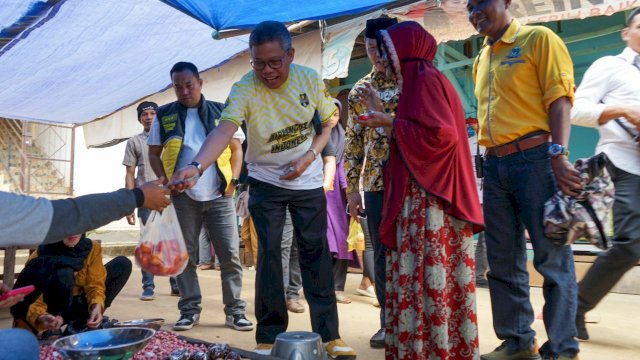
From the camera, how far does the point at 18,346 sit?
1635 mm

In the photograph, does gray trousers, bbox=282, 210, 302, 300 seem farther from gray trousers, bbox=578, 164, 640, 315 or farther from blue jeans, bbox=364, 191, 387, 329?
gray trousers, bbox=578, 164, 640, 315

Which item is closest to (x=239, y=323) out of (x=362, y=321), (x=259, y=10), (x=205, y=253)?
(x=362, y=321)

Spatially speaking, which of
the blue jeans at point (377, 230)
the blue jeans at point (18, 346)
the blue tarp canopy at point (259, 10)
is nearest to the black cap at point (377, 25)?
the blue jeans at point (377, 230)

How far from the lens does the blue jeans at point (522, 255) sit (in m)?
2.35

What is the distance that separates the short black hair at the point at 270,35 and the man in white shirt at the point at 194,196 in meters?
1.20

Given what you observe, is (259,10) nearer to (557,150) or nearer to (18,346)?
(557,150)

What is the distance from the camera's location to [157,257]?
8.01 feet

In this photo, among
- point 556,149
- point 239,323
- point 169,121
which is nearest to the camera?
point 556,149

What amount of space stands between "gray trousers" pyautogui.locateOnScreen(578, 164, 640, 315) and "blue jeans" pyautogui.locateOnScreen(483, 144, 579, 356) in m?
0.57

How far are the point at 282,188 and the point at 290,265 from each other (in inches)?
75.0

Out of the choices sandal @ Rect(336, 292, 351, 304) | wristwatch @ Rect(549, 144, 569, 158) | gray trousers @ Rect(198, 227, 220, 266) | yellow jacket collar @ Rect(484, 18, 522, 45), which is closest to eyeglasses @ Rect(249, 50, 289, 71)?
yellow jacket collar @ Rect(484, 18, 522, 45)

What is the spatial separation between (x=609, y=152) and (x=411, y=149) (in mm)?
1436

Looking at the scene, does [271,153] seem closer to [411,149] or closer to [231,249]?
[411,149]

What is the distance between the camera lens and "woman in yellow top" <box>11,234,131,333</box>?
9.64ft
